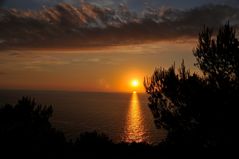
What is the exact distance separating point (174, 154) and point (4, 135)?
1315cm

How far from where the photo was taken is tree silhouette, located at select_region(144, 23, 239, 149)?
16.9 meters

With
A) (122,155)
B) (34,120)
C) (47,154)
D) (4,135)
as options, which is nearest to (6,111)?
(34,120)

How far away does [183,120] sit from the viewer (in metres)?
20.2

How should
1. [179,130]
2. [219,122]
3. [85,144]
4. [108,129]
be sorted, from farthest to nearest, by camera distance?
[108,129], [85,144], [179,130], [219,122]

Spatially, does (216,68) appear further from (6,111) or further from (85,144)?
(6,111)

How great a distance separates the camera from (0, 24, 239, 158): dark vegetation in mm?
17125

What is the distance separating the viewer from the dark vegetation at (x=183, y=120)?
56.2 ft

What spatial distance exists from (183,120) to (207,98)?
305 cm

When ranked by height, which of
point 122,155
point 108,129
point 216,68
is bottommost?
point 108,129

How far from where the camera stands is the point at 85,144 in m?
25.6

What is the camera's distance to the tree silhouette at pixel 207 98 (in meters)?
16.9

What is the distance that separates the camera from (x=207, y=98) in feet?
58.8

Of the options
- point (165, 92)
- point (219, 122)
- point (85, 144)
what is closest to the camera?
point (219, 122)

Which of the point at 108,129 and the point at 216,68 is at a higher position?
the point at 216,68
